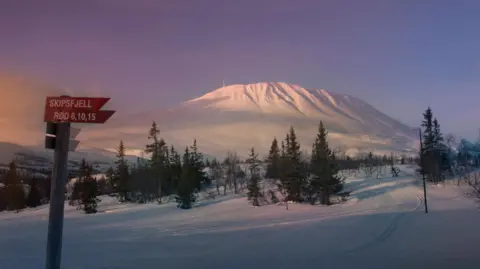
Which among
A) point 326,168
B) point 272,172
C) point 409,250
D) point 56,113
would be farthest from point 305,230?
point 272,172

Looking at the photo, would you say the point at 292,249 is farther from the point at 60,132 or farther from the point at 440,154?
the point at 440,154

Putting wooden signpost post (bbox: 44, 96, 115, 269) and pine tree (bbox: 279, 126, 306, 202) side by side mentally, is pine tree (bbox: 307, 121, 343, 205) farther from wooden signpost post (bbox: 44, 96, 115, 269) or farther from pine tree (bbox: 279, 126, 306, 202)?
wooden signpost post (bbox: 44, 96, 115, 269)

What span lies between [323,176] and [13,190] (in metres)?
46.2

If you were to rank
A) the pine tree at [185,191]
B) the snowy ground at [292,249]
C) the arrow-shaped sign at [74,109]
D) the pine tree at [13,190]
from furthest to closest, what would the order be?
the pine tree at [13,190] → the pine tree at [185,191] → the snowy ground at [292,249] → the arrow-shaped sign at [74,109]

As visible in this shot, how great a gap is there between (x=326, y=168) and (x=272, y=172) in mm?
27086

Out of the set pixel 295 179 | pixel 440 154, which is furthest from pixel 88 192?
pixel 440 154

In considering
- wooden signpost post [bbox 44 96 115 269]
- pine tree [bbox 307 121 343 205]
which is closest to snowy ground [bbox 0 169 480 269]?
wooden signpost post [bbox 44 96 115 269]

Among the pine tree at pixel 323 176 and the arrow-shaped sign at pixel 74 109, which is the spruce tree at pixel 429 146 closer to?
the pine tree at pixel 323 176

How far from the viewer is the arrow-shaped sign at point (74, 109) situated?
7.37 metres

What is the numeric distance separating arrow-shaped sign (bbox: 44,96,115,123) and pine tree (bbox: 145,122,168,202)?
6202 cm

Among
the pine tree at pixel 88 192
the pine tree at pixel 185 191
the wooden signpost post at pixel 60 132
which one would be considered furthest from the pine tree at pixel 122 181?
the wooden signpost post at pixel 60 132

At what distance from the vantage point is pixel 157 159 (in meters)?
73.4

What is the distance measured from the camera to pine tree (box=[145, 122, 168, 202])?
71.2 m

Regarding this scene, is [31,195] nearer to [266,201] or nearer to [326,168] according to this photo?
[266,201]
